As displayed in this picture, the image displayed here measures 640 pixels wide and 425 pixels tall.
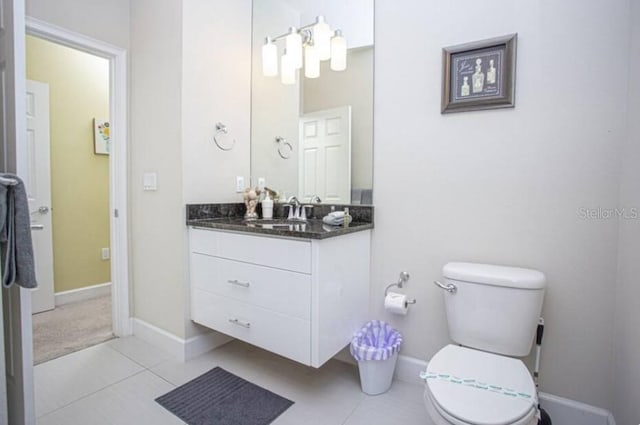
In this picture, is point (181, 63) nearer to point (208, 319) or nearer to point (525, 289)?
point (208, 319)

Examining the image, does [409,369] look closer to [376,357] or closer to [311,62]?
[376,357]

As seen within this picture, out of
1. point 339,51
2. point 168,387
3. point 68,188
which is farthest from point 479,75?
point 68,188

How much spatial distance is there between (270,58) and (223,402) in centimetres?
210

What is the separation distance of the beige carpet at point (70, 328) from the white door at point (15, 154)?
3.36ft

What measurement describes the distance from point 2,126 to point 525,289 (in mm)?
2123

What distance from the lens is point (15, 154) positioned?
1155 mm

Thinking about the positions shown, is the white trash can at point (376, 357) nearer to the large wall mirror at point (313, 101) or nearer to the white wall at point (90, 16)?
the large wall mirror at point (313, 101)

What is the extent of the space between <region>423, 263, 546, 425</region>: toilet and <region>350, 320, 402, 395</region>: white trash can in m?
0.37

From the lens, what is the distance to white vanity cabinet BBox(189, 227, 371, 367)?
59.8 inches

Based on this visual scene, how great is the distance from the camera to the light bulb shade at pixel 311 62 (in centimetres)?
211

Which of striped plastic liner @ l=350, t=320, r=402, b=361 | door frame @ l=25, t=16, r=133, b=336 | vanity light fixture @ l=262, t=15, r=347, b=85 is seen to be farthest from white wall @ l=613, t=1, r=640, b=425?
door frame @ l=25, t=16, r=133, b=336

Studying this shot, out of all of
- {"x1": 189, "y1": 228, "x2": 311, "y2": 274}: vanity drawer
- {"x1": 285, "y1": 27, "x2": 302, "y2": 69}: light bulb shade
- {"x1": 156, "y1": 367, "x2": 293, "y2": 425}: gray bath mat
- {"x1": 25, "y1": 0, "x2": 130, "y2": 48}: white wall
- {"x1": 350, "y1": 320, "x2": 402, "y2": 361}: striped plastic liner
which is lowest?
{"x1": 156, "y1": 367, "x2": 293, "y2": 425}: gray bath mat

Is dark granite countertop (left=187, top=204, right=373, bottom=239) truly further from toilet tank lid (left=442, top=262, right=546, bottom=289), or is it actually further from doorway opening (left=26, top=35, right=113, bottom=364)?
doorway opening (left=26, top=35, right=113, bottom=364)

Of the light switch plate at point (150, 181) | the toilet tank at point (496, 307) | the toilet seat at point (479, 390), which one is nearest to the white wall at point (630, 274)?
the toilet tank at point (496, 307)
